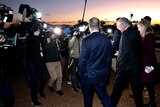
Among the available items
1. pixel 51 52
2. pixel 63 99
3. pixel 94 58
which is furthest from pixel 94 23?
pixel 51 52

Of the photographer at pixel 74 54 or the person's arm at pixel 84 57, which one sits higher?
the person's arm at pixel 84 57

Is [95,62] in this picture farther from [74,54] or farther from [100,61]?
[74,54]

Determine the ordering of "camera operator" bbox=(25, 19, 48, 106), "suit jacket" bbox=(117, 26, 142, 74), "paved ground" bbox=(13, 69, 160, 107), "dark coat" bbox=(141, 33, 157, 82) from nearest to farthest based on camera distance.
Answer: "suit jacket" bbox=(117, 26, 142, 74), "dark coat" bbox=(141, 33, 157, 82), "camera operator" bbox=(25, 19, 48, 106), "paved ground" bbox=(13, 69, 160, 107)

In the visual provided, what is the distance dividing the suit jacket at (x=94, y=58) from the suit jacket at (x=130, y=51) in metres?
0.77

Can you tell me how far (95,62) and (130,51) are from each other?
1084mm

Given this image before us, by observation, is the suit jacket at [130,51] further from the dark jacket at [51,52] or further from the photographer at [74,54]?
the photographer at [74,54]

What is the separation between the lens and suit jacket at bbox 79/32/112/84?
5.87m

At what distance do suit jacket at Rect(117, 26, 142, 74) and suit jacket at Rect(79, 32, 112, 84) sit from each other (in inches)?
30.1

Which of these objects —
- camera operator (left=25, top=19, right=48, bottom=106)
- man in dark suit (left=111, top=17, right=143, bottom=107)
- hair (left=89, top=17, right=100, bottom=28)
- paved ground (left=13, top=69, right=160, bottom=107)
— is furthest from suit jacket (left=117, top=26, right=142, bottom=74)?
camera operator (left=25, top=19, right=48, bottom=106)

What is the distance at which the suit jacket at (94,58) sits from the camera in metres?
5.87

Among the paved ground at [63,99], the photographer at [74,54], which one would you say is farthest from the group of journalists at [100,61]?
the photographer at [74,54]

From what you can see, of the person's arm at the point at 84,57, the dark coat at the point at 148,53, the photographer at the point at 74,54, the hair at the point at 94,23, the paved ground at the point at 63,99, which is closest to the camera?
the person's arm at the point at 84,57

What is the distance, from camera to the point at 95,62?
5957 mm

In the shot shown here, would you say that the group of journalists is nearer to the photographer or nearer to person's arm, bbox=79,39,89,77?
person's arm, bbox=79,39,89,77
